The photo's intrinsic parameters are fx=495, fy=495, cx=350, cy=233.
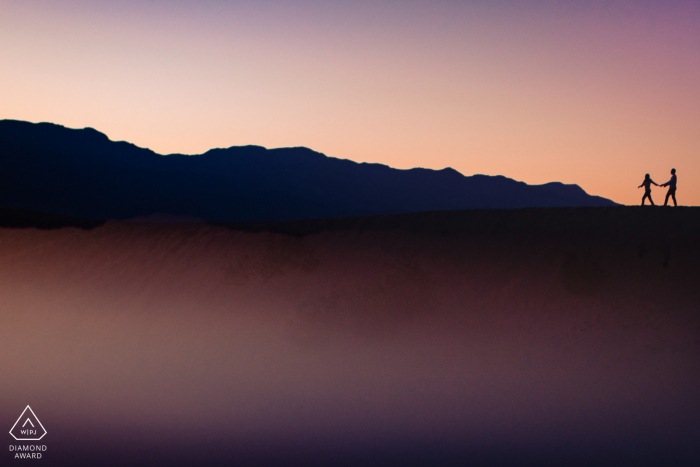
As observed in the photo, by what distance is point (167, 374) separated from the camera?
1354 centimetres

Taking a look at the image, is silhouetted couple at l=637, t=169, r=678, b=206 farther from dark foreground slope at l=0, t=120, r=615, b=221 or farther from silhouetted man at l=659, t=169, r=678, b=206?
dark foreground slope at l=0, t=120, r=615, b=221

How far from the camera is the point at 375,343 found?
45.8 ft

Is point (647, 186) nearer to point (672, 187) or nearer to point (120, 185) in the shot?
point (672, 187)

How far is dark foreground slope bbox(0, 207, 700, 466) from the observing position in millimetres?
10031

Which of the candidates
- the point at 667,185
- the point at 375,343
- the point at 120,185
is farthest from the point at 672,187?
the point at 120,185

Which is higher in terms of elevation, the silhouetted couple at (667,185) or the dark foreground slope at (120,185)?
the dark foreground slope at (120,185)

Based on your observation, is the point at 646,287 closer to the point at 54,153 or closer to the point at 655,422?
the point at 655,422

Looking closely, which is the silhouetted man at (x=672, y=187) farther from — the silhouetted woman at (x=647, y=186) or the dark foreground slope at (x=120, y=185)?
the dark foreground slope at (x=120, y=185)

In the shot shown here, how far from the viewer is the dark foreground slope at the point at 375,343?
10031mm

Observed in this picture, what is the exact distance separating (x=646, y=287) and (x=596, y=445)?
6.36 m

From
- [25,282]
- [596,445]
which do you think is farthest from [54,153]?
[596,445]

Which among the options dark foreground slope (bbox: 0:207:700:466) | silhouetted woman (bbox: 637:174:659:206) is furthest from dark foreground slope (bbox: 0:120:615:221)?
silhouetted woman (bbox: 637:174:659:206)

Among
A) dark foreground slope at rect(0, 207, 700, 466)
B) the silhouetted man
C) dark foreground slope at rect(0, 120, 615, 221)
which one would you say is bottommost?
dark foreground slope at rect(0, 207, 700, 466)

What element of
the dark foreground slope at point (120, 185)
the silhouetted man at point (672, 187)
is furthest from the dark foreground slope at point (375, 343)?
the dark foreground slope at point (120, 185)
